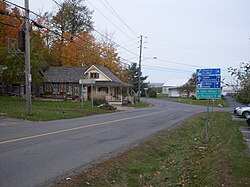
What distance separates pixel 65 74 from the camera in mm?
47312

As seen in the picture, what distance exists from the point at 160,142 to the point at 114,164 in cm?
456

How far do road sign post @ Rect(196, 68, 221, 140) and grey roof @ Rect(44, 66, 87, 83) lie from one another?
34070 millimetres

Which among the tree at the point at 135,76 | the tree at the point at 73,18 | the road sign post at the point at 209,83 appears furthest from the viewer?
the tree at the point at 135,76

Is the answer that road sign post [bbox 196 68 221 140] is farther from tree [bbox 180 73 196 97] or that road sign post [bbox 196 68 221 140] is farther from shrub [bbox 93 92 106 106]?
tree [bbox 180 73 196 97]

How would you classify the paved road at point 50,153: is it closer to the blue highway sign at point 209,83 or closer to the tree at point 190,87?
the blue highway sign at point 209,83

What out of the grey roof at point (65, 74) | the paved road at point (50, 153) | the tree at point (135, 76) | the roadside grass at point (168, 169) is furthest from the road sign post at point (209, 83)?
the tree at point (135, 76)

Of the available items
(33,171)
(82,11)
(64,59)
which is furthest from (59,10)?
(33,171)

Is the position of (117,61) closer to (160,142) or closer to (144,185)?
(160,142)

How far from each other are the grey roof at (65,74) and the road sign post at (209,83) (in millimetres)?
34070

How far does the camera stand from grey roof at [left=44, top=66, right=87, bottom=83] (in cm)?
4605

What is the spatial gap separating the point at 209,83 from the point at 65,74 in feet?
122

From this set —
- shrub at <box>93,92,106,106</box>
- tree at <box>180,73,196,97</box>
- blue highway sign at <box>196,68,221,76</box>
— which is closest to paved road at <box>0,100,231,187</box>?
blue highway sign at <box>196,68,221,76</box>

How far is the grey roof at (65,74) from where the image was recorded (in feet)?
151

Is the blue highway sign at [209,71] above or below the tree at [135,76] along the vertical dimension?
below
